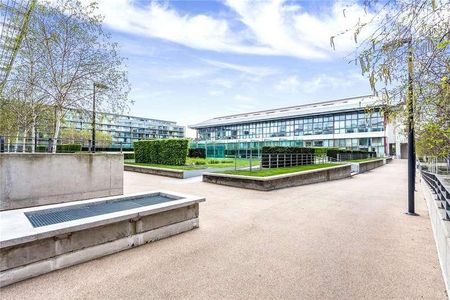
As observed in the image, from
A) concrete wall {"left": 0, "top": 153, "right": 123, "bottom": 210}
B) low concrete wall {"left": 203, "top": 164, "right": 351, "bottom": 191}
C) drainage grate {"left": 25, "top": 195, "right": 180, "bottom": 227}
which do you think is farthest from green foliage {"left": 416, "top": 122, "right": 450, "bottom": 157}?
concrete wall {"left": 0, "top": 153, "right": 123, "bottom": 210}

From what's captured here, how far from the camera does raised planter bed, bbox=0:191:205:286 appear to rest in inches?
118

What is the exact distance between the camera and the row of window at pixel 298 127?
43875 mm

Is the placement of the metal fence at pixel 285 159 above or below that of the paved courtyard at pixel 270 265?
above

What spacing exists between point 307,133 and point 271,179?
42.4 meters

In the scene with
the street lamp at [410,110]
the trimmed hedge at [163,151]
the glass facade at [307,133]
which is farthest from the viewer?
the glass facade at [307,133]

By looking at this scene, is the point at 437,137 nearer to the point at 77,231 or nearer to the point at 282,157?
the point at 77,231

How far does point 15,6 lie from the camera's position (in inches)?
371

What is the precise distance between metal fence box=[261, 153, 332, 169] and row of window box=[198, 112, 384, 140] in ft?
80.7

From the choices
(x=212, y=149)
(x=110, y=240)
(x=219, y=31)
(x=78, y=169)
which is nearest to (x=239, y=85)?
(x=212, y=149)

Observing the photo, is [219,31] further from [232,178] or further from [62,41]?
[62,41]

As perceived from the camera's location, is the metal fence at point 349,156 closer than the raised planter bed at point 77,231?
No

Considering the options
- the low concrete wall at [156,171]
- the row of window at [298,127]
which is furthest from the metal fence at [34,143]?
the row of window at [298,127]

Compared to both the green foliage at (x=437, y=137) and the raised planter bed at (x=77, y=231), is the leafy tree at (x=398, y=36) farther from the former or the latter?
the raised planter bed at (x=77, y=231)

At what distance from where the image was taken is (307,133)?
1948 inches
